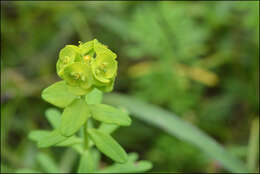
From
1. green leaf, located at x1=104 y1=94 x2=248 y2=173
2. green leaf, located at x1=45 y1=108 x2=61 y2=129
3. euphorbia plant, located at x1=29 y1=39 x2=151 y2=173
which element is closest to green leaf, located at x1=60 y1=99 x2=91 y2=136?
euphorbia plant, located at x1=29 y1=39 x2=151 y2=173

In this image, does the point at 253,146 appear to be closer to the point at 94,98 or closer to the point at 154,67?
the point at 154,67

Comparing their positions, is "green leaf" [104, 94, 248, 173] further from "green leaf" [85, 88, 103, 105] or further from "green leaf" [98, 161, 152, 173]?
"green leaf" [85, 88, 103, 105]

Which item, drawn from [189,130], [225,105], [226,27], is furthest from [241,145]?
[226,27]

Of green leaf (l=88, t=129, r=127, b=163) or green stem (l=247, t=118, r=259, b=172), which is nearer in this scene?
green leaf (l=88, t=129, r=127, b=163)

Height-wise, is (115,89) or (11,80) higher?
(115,89)

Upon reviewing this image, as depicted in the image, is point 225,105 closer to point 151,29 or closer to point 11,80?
point 151,29

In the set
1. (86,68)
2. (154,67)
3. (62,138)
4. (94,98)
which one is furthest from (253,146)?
(86,68)

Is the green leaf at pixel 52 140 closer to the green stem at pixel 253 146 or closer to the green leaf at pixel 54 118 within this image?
the green leaf at pixel 54 118
